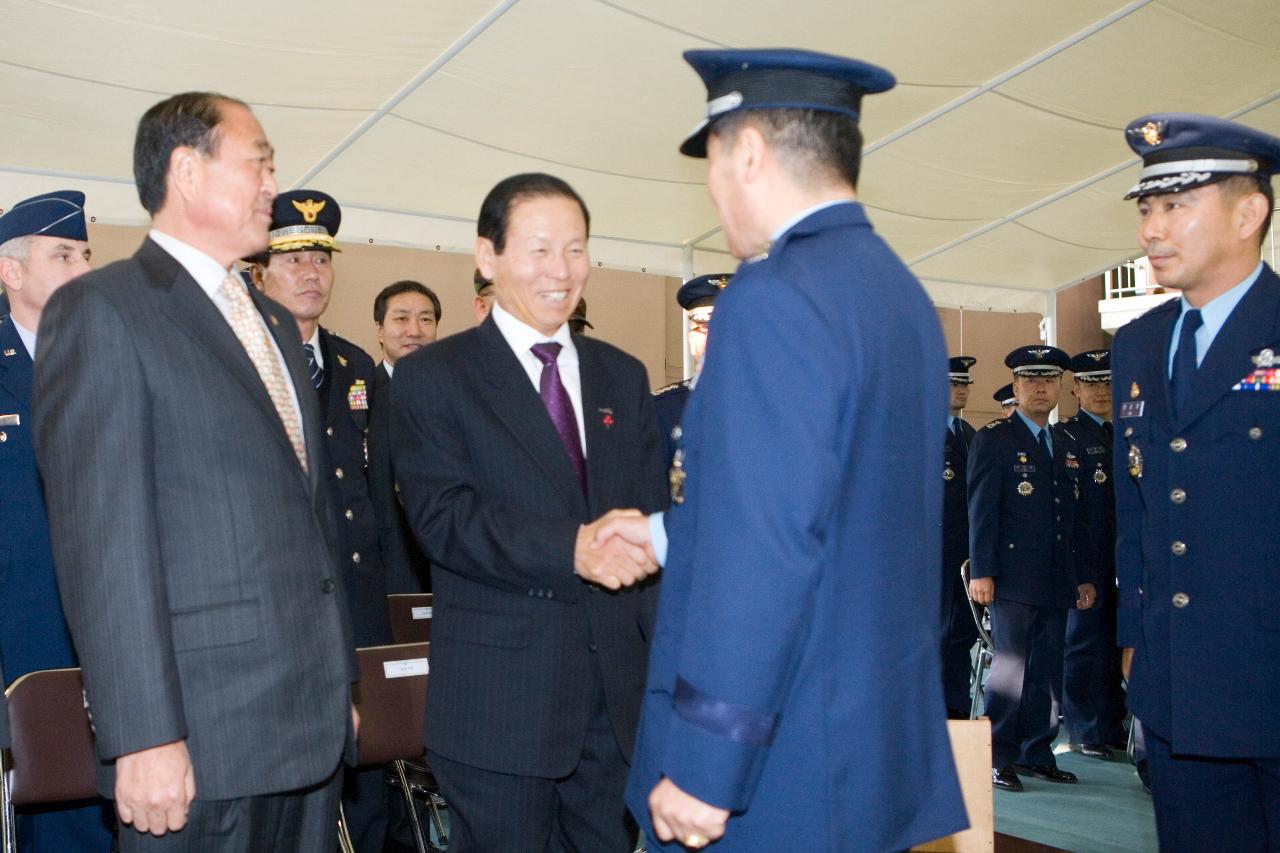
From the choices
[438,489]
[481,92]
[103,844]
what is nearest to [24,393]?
[103,844]

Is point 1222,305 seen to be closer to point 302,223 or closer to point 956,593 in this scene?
point 302,223

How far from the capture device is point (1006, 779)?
5219 millimetres

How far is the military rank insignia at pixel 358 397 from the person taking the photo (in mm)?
3644

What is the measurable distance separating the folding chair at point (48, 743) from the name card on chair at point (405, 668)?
0.66 metres

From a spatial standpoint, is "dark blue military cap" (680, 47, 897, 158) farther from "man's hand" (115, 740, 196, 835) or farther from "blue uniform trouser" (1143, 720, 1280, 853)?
"blue uniform trouser" (1143, 720, 1280, 853)

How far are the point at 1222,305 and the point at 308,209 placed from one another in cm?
264

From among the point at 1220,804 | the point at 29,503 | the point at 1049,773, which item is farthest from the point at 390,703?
the point at 1049,773

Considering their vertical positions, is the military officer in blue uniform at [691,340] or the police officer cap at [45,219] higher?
the police officer cap at [45,219]

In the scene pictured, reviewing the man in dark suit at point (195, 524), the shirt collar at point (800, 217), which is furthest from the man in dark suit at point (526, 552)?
the shirt collar at point (800, 217)

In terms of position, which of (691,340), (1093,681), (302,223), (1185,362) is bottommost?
(1093,681)

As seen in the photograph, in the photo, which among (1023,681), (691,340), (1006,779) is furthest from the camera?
(1023,681)

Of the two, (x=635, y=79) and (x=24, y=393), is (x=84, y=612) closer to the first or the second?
(x=24, y=393)

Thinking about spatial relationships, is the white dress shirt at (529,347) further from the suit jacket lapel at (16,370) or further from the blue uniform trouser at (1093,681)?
the blue uniform trouser at (1093,681)

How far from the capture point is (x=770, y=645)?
1352 mm
